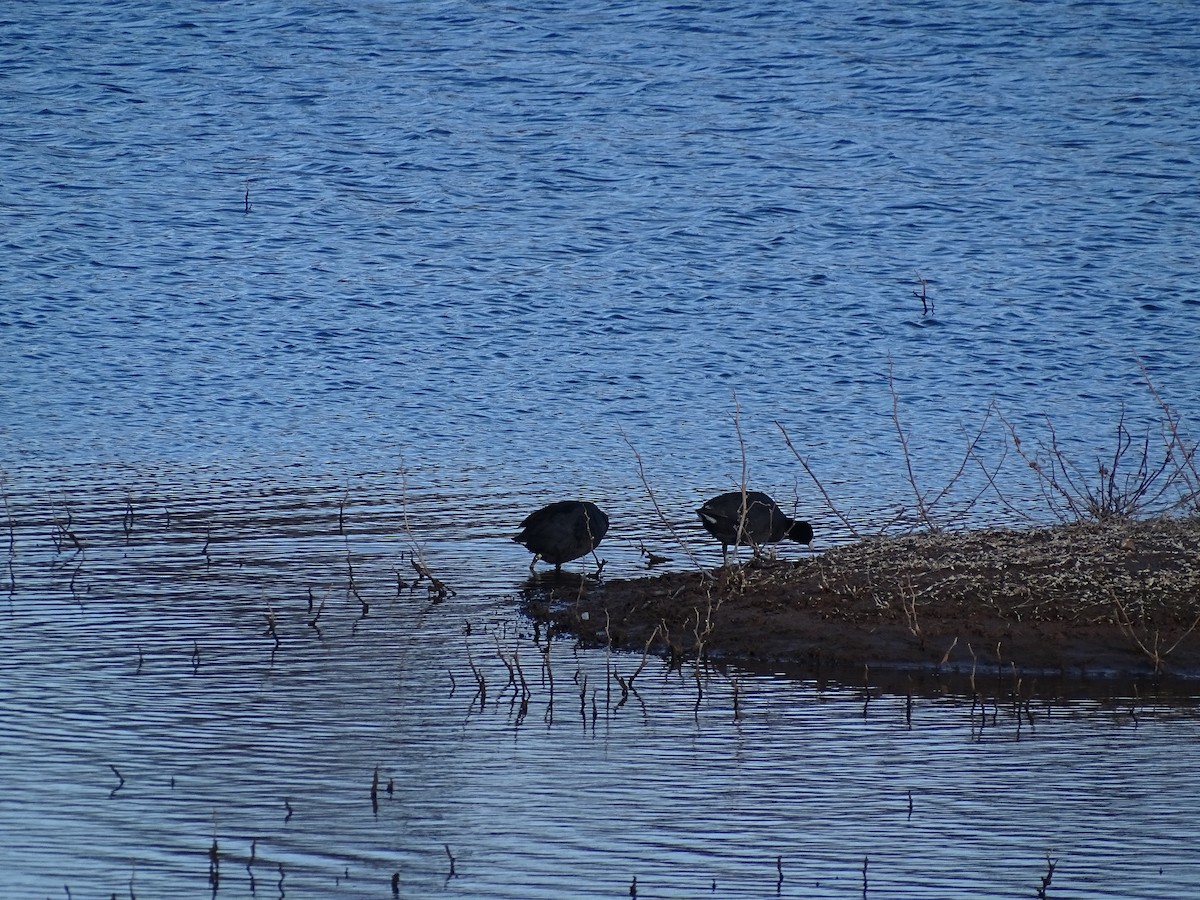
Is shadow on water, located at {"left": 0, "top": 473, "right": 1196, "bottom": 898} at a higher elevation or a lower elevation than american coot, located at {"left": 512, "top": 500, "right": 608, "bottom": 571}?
higher

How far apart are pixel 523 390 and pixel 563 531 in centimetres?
1000

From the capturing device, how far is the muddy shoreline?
32.0ft

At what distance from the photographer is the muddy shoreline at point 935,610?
9.76 meters

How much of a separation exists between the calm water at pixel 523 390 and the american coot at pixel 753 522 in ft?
2.54

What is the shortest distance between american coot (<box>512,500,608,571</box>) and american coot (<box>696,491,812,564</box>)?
0.91 meters

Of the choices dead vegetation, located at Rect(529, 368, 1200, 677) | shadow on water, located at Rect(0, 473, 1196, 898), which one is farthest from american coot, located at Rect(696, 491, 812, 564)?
shadow on water, located at Rect(0, 473, 1196, 898)

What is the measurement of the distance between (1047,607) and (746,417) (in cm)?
1006

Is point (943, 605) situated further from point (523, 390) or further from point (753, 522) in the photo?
point (523, 390)

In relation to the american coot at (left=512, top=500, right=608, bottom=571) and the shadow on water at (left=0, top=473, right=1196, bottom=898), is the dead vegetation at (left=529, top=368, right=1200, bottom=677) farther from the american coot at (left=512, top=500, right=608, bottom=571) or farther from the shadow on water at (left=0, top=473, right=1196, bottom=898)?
the american coot at (left=512, top=500, right=608, bottom=571)

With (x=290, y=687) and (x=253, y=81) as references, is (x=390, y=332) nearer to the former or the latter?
(x=253, y=81)

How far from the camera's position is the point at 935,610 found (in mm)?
10281

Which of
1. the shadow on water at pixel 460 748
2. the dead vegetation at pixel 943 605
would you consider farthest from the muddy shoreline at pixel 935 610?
the shadow on water at pixel 460 748

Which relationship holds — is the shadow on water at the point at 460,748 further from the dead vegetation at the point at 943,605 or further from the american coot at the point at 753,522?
the american coot at the point at 753,522

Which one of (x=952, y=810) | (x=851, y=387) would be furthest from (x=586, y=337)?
(x=952, y=810)
